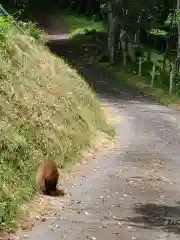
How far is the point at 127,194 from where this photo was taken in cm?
1071

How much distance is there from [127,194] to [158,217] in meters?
1.53

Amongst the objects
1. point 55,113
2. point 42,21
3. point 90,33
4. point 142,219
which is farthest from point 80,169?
point 42,21

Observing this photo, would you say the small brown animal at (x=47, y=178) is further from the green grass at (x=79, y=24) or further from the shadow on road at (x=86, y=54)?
the green grass at (x=79, y=24)

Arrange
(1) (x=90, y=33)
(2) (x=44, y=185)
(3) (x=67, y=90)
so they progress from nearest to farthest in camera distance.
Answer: (2) (x=44, y=185)
(3) (x=67, y=90)
(1) (x=90, y=33)

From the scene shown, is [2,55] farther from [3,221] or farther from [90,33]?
[90,33]

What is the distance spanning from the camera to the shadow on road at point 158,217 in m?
8.73

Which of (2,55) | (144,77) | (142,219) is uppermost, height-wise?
(2,55)

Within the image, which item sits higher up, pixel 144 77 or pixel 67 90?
pixel 67 90

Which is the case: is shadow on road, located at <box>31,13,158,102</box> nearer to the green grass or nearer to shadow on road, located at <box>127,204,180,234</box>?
the green grass

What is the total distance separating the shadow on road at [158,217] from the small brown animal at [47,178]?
1.48 meters

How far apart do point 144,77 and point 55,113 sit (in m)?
21.7

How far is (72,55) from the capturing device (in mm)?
38500

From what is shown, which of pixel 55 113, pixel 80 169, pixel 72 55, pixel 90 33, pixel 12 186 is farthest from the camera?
pixel 90 33

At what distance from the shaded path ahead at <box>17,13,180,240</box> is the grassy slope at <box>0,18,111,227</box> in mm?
626
